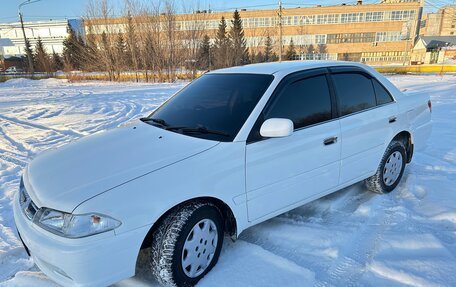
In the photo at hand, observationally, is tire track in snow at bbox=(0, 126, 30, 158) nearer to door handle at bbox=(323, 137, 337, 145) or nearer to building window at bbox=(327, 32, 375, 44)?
door handle at bbox=(323, 137, 337, 145)

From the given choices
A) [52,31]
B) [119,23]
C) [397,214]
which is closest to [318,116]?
[397,214]

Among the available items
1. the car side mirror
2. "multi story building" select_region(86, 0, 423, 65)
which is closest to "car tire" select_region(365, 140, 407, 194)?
the car side mirror

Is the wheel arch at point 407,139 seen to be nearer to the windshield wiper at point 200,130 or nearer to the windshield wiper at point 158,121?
the windshield wiper at point 200,130

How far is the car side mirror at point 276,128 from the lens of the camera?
2.53 metres

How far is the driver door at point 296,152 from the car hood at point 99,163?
473mm

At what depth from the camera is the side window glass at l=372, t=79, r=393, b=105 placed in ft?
12.3

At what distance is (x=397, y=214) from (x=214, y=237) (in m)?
2.15

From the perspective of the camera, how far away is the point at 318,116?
3.09 meters

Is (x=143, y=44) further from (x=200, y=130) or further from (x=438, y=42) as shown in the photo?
(x=438, y=42)

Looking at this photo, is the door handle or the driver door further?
the door handle

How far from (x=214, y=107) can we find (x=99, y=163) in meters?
1.17

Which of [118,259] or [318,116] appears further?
[318,116]

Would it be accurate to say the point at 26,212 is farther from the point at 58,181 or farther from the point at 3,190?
the point at 3,190

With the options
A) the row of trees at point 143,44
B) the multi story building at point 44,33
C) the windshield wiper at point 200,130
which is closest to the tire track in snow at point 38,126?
the windshield wiper at point 200,130
